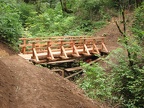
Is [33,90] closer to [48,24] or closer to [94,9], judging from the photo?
[48,24]

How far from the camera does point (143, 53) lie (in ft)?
35.6

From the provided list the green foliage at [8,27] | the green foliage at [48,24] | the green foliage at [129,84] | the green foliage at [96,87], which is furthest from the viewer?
the green foliage at [48,24]

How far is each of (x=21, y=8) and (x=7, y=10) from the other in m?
A: 10.1

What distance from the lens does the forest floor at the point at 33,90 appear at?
5.89 meters

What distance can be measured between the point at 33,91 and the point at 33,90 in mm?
71

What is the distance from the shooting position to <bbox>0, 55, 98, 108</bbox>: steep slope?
5864 millimetres

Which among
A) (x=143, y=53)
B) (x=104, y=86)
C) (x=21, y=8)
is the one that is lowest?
(x=104, y=86)

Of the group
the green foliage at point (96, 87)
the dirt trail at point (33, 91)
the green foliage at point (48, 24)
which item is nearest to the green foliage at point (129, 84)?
the green foliage at point (96, 87)

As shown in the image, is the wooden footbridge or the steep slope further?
the wooden footbridge

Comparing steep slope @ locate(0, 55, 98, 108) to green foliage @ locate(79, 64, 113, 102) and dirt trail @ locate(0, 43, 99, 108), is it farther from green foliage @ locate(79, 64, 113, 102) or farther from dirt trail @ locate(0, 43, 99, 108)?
green foliage @ locate(79, 64, 113, 102)

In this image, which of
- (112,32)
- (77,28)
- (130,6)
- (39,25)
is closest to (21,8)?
(39,25)

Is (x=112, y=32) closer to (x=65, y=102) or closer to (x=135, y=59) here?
(x=135, y=59)

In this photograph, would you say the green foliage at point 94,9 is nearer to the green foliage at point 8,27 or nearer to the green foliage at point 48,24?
the green foliage at point 48,24

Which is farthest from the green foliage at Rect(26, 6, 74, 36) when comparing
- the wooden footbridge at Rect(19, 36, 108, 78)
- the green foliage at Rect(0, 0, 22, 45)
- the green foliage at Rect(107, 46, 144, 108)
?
the green foliage at Rect(107, 46, 144, 108)
